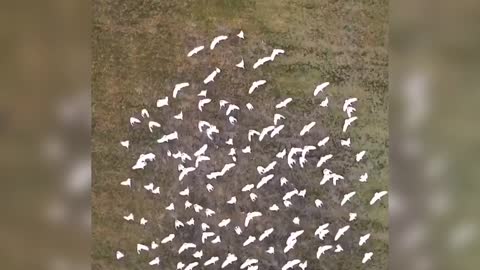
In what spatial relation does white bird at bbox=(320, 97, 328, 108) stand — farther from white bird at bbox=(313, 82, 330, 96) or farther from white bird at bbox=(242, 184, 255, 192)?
white bird at bbox=(242, 184, 255, 192)

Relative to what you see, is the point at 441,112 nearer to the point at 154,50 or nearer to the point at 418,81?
the point at 418,81

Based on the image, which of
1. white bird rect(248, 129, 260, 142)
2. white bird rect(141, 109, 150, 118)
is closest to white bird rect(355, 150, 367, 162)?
white bird rect(248, 129, 260, 142)

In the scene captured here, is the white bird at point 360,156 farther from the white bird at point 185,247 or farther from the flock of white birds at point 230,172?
the white bird at point 185,247

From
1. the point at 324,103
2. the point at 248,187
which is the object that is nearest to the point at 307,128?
A: the point at 324,103

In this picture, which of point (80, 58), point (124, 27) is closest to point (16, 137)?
point (80, 58)

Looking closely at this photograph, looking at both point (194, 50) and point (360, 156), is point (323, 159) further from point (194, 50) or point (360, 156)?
point (194, 50)

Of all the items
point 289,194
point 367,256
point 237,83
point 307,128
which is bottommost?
point 367,256
